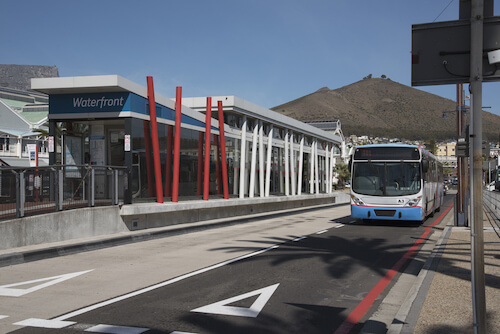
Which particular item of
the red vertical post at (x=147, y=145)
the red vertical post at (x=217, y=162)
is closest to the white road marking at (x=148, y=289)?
the red vertical post at (x=147, y=145)

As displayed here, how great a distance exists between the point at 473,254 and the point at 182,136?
1591 centimetres

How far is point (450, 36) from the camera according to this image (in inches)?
183

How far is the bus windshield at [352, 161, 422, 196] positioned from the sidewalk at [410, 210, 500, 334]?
23.7 feet

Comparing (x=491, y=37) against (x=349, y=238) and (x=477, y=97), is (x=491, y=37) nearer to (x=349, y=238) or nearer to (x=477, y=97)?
(x=477, y=97)

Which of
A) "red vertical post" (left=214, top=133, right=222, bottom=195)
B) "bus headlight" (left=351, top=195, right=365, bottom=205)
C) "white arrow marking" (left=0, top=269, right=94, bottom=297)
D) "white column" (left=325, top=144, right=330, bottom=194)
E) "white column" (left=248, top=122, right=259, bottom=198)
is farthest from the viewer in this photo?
"white column" (left=325, top=144, right=330, bottom=194)

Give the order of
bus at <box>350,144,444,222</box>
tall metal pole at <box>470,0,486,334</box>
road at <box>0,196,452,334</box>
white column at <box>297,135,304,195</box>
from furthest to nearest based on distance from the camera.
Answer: white column at <box>297,135,304,195</box>
bus at <box>350,144,444,222</box>
road at <box>0,196,452,334</box>
tall metal pole at <box>470,0,486,334</box>

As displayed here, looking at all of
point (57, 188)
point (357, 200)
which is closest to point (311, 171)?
point (357, 200)

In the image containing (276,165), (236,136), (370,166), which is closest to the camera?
(370,166)

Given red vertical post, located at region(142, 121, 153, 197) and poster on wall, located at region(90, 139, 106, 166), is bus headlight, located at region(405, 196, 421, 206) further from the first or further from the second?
poster on wall, located at region(90, 139, 106, 166)

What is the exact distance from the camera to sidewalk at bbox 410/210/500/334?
208 inches

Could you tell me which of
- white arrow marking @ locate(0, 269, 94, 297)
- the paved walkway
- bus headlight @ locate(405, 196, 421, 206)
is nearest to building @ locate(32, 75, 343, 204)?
the paved walkway

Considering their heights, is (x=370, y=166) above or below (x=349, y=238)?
above

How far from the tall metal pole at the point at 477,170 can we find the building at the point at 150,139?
36.4 ft

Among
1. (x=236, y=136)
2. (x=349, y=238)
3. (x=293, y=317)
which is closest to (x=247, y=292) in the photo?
(x=293, y=317)
